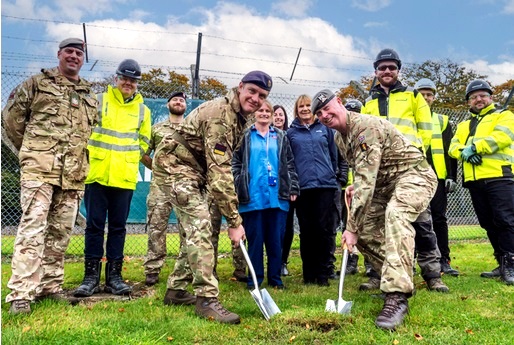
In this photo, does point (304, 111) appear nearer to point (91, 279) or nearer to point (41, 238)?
point (91, 279)

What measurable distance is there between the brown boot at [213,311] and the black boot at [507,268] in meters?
3.37

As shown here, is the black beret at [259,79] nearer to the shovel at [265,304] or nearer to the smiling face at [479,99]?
the shovel at [265,304]

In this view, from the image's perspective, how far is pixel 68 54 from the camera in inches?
171

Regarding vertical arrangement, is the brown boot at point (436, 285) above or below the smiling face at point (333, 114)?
below

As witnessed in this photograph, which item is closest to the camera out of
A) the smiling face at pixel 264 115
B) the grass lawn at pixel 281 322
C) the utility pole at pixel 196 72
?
the grass lawn at pixel 281 322

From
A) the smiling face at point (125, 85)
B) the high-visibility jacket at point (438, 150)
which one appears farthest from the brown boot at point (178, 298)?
the high-visibility jacket at point (438, 150)

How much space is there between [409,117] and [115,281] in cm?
356

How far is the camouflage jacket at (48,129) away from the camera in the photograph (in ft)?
13.3

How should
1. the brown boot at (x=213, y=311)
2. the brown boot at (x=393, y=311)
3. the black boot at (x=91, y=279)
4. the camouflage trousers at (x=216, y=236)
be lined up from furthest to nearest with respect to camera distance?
1. the camouflage trousers at (x=216, y=236)
2. the black boot at (x=91, y=279)
3. the brown boot at (x=213, y=311)
4. the brown boot at (x=393, y=311)

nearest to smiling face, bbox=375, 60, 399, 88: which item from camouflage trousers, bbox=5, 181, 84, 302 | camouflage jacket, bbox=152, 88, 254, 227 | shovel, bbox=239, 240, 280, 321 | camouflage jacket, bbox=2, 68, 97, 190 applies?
camouflage jacket, bbox=152, 88, 254, 227

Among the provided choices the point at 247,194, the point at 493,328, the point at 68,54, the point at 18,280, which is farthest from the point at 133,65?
the point at 493,328

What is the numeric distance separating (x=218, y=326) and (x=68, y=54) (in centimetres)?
278

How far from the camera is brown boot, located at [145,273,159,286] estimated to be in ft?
17.5

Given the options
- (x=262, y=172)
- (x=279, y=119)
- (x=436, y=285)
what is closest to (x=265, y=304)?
(x=262, y=172)
